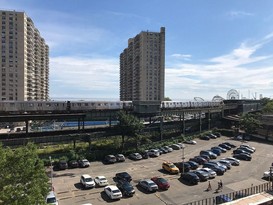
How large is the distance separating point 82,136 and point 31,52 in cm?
→ 8346

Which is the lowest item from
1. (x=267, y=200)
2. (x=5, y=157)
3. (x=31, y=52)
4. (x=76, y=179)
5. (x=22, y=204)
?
(x=76, y=179)

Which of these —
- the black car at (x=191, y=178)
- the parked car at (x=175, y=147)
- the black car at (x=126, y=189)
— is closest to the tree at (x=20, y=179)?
the black car at (x=126, y=189)

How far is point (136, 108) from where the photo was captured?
195ft

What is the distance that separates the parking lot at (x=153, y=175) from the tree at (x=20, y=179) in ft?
37.9

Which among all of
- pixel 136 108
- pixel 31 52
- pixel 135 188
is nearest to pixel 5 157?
pixel 135 188

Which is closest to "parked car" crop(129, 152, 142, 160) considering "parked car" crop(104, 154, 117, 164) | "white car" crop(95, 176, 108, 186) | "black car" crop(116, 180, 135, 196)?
"parked car" crop(104, 154, 117, 164)

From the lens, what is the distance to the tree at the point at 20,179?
14.6m

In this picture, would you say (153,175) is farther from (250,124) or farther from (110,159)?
(250,124)

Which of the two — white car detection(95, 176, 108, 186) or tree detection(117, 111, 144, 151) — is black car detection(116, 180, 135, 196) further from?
tree detection(117, 111, 144, 151)

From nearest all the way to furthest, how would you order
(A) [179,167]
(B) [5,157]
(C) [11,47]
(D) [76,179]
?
1. (B) [5,157]
2. (D) [76,179]
3. (A) [179,167]
4. (C) [11,47]

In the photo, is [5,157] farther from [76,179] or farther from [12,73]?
[12,73]

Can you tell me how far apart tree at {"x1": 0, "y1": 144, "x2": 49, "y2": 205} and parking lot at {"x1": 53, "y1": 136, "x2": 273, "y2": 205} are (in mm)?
11558

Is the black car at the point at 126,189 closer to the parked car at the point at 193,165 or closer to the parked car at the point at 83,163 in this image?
the parked car at the point at 83,163

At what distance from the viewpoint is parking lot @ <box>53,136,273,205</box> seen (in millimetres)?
27845
